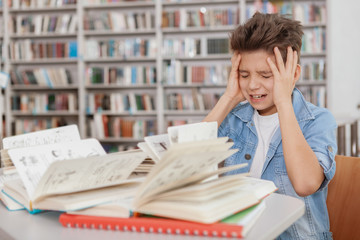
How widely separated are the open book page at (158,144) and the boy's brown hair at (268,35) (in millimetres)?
522

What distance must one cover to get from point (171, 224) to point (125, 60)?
433 centimetres

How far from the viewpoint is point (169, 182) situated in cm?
68

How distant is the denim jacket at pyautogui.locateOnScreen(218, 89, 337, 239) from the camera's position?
1.08 m

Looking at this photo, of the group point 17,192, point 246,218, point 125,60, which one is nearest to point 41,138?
point 17,192

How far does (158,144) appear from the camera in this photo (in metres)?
0.87

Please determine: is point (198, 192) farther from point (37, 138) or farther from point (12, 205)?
point (37, 138)

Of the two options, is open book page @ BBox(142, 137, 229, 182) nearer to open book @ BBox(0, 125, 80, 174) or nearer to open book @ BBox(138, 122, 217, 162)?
open book @ BBox(138, 122, 217, 162)

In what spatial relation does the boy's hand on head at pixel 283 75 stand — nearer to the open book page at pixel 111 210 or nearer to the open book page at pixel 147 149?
the open book page at pixel 147 149

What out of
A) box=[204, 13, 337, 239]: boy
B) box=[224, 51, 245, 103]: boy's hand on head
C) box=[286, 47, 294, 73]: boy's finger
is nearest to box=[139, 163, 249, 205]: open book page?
box=[204, 13, 337, 239]: boy

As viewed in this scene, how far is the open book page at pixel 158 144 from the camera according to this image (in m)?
0.84

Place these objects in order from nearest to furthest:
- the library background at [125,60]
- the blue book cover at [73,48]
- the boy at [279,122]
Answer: the boy at [279,122] < the library background at [125,60] < the blue book cover at [73,48]

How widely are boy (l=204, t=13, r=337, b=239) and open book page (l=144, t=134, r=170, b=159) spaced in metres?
0.36

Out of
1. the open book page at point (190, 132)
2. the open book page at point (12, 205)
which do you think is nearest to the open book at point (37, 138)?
the open book page at point (12, 205)

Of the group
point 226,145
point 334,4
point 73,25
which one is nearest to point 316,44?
point 334,4
